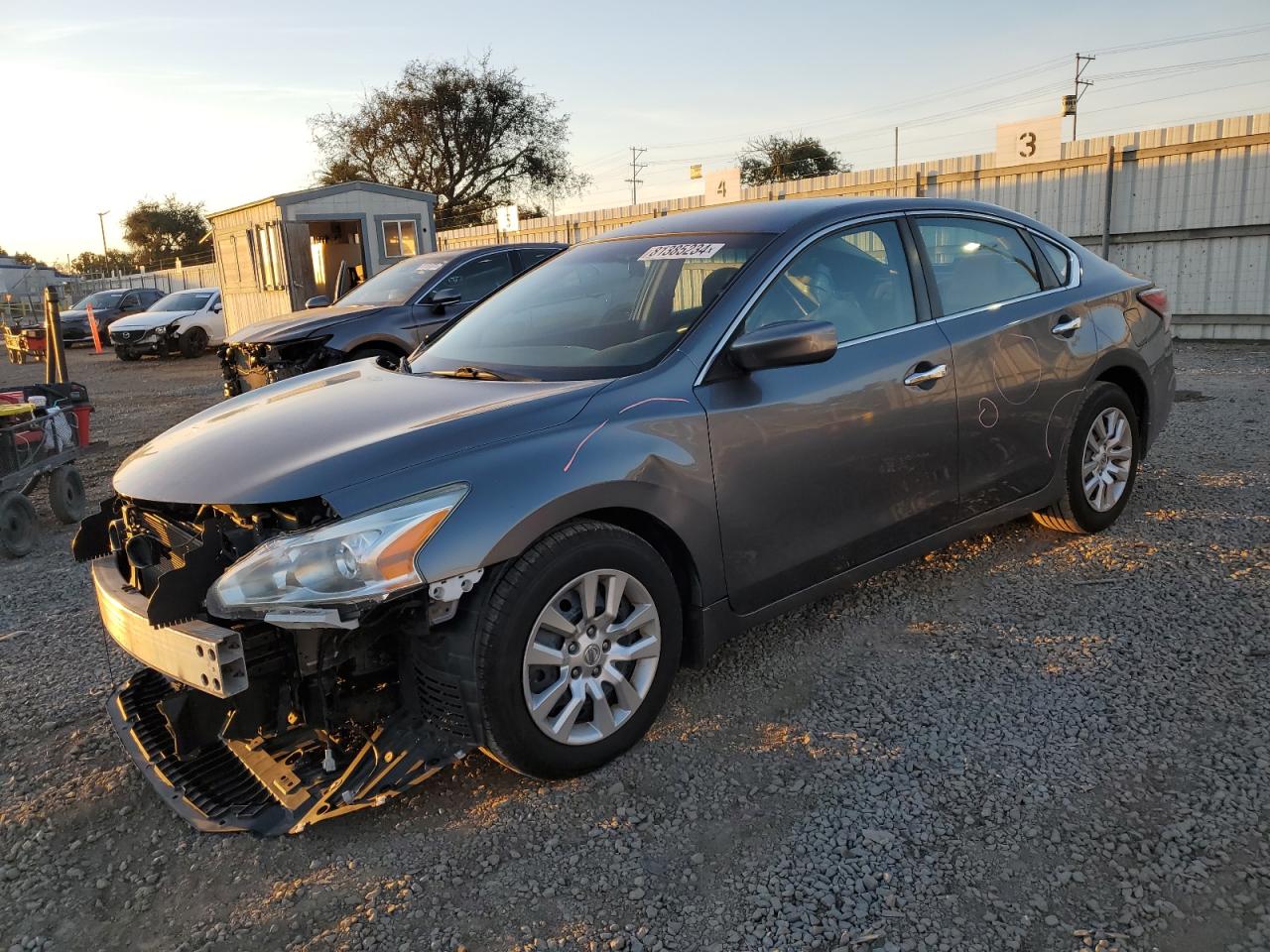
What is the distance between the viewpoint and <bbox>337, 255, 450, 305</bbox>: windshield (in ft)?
30.3

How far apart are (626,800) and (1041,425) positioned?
8.75ft

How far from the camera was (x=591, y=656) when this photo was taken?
9.23ft

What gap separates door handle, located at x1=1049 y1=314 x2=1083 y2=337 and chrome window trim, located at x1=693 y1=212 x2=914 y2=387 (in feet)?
3.03

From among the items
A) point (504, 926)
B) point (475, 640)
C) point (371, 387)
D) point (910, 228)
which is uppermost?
point (910, 228)

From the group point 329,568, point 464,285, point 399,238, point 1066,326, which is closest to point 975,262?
point 1066,326

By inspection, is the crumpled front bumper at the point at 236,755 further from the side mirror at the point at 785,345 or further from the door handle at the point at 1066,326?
the door handle at the point at 1066,326

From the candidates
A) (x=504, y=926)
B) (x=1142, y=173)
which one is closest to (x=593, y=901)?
(x=504, y=926)

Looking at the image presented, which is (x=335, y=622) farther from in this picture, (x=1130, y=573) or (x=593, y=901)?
(x=1130, y=573)

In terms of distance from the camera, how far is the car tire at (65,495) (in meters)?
6.48

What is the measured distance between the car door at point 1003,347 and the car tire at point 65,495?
19.5 feet

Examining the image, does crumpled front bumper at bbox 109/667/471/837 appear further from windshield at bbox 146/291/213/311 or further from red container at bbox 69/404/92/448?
windshield at bbox 146/291/213/311

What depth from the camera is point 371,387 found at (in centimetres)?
345

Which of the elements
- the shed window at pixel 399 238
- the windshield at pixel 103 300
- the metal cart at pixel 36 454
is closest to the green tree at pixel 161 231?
the windshield at pixel 103 300

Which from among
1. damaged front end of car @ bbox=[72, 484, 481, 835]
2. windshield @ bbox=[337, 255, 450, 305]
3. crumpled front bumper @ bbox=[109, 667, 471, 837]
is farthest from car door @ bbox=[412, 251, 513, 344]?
crumpled front bumper @ bbox=[109, 667, 471, 837]
